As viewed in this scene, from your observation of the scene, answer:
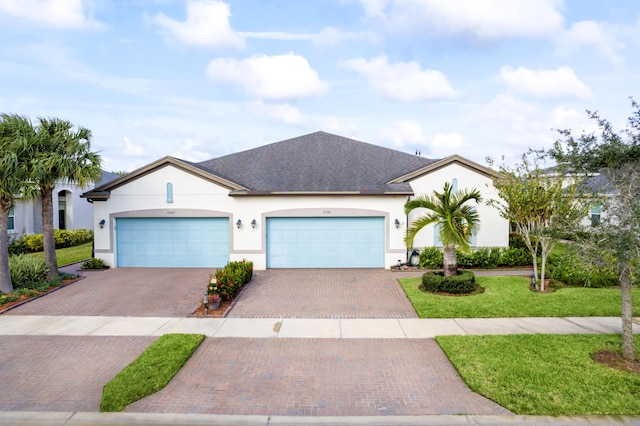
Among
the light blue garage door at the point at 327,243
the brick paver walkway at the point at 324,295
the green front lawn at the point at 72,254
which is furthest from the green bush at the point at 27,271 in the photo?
the light blue garage door at the point at 327,243

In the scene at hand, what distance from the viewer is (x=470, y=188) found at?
62.1ft

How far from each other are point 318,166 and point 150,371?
14376 millimetres

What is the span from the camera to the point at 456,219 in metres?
13.9

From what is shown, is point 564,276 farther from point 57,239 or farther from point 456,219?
point 57,239

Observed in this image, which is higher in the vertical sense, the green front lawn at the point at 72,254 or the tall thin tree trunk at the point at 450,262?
the tall thin tree trunk at the point at 450,262

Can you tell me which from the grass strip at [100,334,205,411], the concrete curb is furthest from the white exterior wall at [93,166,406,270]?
the concrete curb

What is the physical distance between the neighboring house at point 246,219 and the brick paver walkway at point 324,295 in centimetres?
123

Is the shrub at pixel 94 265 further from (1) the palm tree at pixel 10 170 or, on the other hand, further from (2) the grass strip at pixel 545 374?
(2) the grass strip at pixel 545 374

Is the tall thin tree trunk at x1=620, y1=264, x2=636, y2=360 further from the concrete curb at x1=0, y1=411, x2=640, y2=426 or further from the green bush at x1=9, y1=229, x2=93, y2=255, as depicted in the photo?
the green bush at x1=9, y1=229, x2=93, y2=255

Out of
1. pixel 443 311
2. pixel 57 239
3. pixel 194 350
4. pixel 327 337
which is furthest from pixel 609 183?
pixel 57 239

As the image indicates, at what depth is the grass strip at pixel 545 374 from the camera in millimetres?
6250

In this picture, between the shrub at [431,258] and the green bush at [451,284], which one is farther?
the shrub at [431,258]

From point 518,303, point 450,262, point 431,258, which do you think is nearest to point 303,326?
point 450,262

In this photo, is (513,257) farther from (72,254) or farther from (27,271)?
(72,254)
